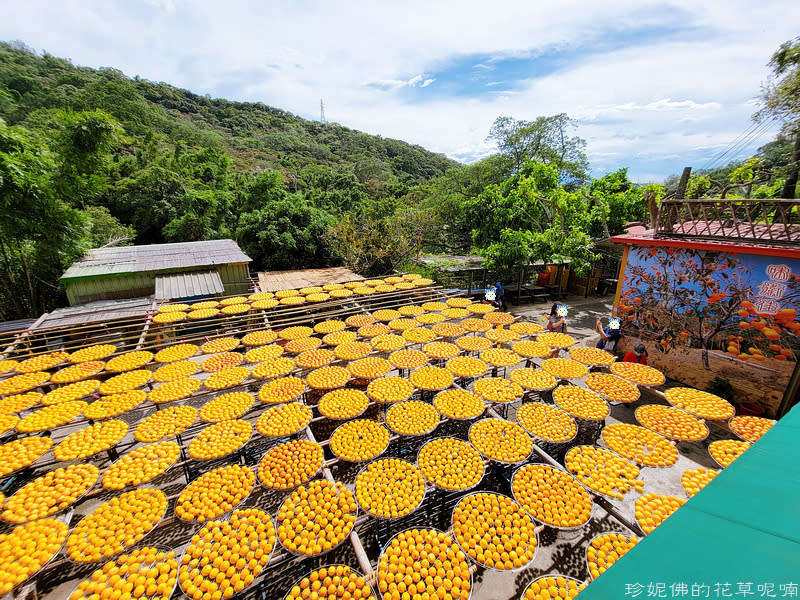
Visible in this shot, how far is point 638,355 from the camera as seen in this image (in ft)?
30.5

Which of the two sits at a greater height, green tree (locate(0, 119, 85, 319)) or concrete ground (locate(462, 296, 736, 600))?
green tree (locate(0, 119, 85, 319))

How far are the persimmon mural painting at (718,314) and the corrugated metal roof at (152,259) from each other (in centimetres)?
1583

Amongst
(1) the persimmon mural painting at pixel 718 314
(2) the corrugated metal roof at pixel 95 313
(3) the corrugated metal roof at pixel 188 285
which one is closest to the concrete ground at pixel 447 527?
(1) the persimmon mural painting at pixel 718 314

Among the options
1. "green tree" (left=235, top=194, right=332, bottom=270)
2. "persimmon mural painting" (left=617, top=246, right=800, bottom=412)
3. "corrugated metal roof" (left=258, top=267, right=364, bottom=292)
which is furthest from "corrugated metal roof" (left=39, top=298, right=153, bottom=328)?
"persimmon mural painting" (left=617, top=246, right=800, bottom=412)

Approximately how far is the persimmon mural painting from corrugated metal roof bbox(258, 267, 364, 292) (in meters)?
11.2

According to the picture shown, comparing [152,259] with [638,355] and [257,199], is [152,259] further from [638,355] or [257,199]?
[638,355]

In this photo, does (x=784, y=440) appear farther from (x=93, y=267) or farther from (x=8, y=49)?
(x=8, y=49)

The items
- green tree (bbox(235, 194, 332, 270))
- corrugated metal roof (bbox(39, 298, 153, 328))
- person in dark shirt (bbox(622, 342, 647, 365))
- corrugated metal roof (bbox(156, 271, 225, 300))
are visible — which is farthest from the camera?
green tree (bbox(235, 194, 332, 270))

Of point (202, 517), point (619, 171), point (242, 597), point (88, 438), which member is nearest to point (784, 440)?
point (202, 517)

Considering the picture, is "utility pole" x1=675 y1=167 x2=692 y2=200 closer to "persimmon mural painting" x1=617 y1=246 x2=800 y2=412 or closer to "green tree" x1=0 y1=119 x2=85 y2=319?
"persimmon mural painting" x1=617 y1=246 x2=800 y2=412

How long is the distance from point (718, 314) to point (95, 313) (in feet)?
62.0

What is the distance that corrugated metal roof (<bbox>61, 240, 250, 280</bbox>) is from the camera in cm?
1262

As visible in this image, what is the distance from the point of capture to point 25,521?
387 centimetres

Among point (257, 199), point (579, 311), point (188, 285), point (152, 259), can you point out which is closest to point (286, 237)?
point (152, 259)
